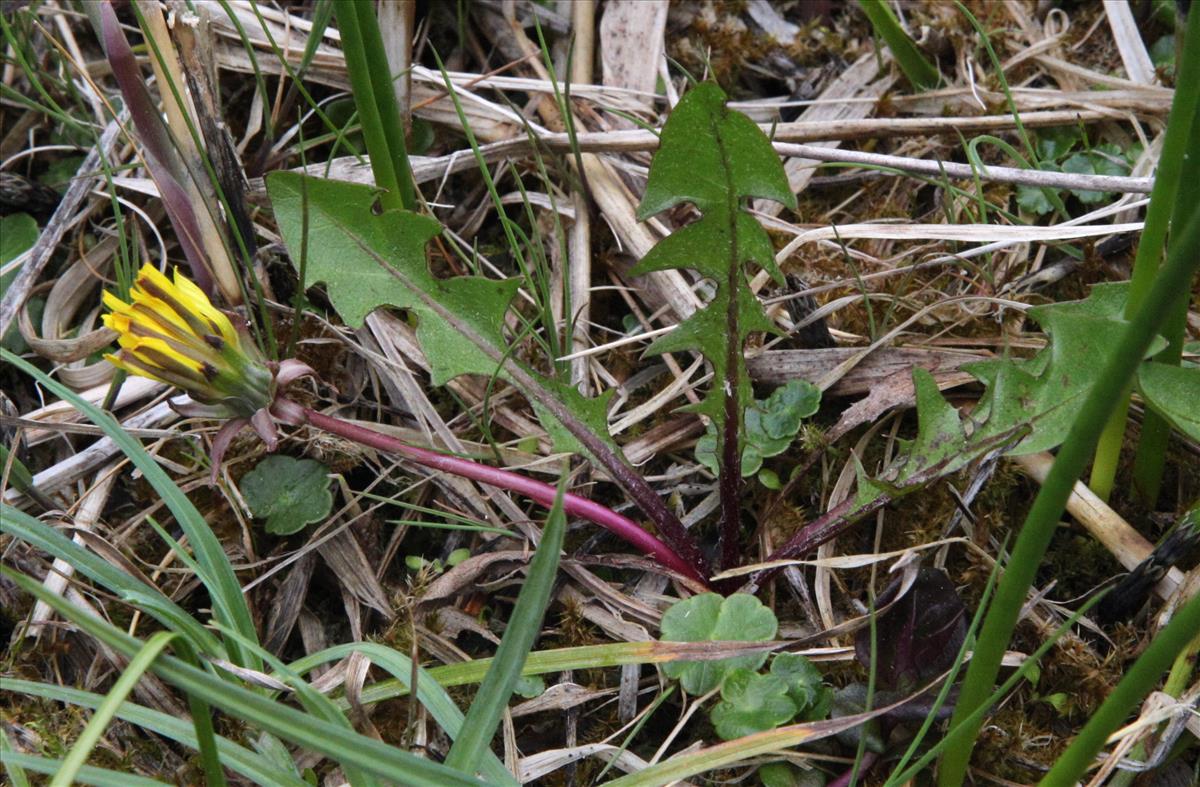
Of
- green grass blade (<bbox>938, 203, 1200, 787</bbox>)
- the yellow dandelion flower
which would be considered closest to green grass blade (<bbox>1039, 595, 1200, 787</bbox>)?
green grass blade (<bbox>938, 203, 1200, 787</bbox>)

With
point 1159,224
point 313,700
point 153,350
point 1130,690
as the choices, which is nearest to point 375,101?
point 153,350

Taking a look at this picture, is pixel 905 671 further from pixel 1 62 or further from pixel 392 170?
pixel 1 62

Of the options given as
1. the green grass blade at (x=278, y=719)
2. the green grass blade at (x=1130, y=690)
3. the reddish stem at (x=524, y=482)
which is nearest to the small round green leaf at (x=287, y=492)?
the reddish stem at (x=524, y=482)

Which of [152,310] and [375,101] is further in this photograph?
[375,101]

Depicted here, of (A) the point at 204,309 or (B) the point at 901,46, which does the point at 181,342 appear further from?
(B) the point at 901,46

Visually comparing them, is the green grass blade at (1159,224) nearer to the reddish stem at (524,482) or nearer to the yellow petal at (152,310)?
the reddish stem at (524,482)

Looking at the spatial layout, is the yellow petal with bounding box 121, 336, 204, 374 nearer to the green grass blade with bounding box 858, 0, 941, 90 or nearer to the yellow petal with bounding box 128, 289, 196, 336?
the yellow petal with bounding box 128, 289, 196, 336

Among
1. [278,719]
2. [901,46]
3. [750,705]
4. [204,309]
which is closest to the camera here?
[278,719]
